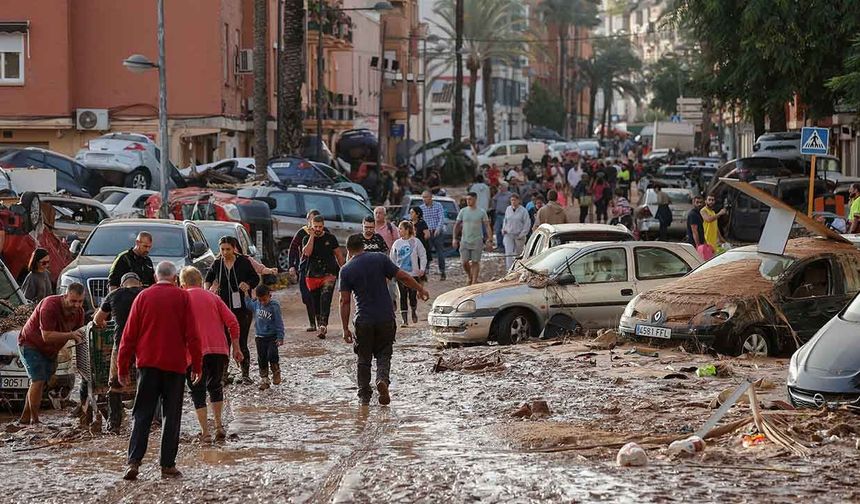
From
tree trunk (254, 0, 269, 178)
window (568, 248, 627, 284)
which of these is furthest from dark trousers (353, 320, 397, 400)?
tree trunk (254, 0, 269, 178)

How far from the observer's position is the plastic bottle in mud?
10820 mm

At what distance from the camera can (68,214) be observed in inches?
1153

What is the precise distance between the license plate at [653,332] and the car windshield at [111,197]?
18178 mm

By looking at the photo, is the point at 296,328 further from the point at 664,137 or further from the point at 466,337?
the point at 664,137

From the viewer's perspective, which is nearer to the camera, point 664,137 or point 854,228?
point 854,228

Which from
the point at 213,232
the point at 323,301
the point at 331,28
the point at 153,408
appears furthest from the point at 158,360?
the point at 331,28

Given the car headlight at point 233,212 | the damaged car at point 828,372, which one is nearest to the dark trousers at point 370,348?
the damaged car at point 828,372

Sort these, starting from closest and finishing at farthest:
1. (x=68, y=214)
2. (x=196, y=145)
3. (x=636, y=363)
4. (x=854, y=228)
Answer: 1. (x=636, y=363)
2. (x=854, y=228)
3. (x=68, y=214)
4. (x=196, y=145)

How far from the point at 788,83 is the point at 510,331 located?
19455mm

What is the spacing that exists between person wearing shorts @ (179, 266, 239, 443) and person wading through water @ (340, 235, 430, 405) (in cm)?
163

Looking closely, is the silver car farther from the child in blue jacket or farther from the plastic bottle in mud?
the plastic bottle in mud

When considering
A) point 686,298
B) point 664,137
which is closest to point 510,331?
point 686,298

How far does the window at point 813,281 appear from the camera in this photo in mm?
17578

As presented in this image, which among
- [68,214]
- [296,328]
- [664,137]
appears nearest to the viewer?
[296,328]
